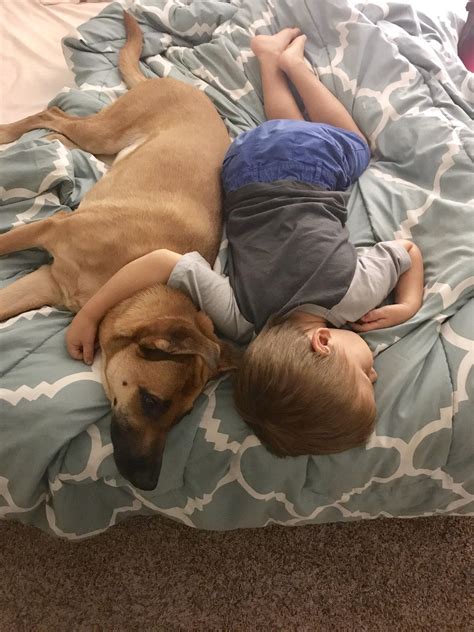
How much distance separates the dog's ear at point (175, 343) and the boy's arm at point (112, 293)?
0.13 m

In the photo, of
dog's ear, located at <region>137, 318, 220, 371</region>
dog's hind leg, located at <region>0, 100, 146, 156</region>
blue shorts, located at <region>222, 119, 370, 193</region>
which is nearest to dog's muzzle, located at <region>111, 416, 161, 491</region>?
dog's ear, located at <region>137, 318, 220, 371</region>

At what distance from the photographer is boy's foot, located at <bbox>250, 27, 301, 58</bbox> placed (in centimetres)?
187

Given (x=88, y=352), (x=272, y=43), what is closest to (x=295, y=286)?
(x=88, y=352)

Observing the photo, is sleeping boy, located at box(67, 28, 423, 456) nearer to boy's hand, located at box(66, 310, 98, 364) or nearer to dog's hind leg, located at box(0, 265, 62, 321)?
boy's hand, located at box(66, 310, 98, 364)

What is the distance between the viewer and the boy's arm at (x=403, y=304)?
1314 millimetres

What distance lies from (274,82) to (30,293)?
114cm

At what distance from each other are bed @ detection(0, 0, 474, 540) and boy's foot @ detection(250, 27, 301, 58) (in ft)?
1.54

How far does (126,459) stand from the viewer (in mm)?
1121

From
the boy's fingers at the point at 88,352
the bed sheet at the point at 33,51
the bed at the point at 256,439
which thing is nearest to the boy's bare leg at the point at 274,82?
the bed at the point at 256,439

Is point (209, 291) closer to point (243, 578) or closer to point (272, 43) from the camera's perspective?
point (243, 578)

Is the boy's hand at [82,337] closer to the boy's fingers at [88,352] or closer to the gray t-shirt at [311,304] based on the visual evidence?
the boy's fingers at [88,352]

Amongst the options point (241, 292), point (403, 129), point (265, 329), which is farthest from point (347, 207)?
point (265, 329)

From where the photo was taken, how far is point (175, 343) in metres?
1.17

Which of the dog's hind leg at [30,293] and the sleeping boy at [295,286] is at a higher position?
the dog's hind leg at [30,293]
